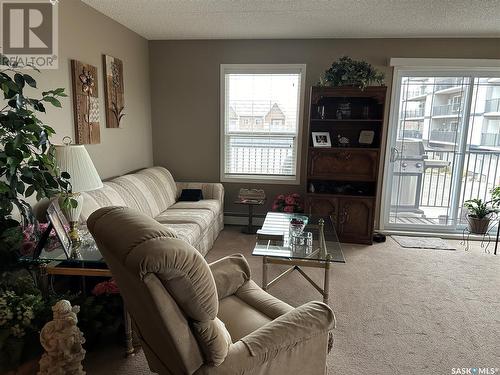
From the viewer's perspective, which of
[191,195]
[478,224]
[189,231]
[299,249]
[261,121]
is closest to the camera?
[299,249]

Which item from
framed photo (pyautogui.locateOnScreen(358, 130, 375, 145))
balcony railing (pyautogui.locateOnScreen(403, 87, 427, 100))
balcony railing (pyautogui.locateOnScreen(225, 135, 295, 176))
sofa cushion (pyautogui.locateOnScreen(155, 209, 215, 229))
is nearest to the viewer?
sofa cushion (pyautogui.locateOnScreen(155, 209, 215, 229))

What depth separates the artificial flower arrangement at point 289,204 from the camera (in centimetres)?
420

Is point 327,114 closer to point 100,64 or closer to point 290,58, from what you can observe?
point 290,58

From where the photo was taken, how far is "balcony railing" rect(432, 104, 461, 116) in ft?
13.7

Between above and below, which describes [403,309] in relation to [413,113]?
below

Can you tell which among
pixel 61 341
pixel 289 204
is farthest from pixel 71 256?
pixel 289 204

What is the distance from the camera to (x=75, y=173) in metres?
2.03

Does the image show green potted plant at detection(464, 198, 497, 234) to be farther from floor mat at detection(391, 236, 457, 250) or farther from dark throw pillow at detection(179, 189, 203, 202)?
dark throw pillow at detection(179, 189, 203, 202)

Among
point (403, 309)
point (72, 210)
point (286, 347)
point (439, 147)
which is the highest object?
point (439, 147)

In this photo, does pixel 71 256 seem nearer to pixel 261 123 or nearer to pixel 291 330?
pixel 291 330

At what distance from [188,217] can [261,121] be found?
1785 mm

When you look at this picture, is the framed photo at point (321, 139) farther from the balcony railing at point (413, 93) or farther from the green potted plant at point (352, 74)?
the balcony railing at point (413, 93)

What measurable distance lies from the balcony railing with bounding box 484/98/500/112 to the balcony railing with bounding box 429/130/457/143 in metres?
0.47

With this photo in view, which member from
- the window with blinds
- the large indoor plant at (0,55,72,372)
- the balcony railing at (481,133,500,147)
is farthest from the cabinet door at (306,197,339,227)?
the large indoor plant at (0,55,72,372)
